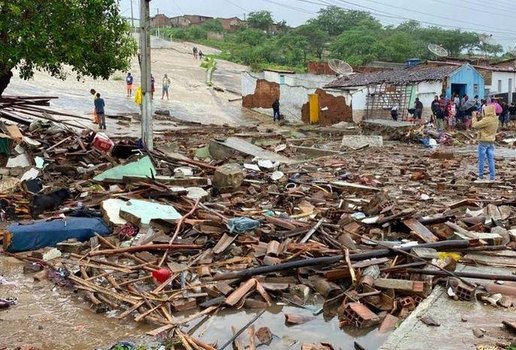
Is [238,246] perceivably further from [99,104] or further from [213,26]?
[213,26]

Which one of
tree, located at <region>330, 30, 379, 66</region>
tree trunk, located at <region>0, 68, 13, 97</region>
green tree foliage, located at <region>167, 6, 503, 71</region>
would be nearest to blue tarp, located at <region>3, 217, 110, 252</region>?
tree trunk, located at <region>0, 68, 13, 97</region>

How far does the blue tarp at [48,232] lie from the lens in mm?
7695

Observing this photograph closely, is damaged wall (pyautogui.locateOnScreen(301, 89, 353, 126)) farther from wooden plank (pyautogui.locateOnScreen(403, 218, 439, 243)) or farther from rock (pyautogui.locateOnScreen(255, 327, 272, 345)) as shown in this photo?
rock (pyautogui.locateOnScreen(255, 327, 272, 345))

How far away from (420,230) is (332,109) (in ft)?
81.7

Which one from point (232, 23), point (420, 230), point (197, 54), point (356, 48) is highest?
point (232, 23)

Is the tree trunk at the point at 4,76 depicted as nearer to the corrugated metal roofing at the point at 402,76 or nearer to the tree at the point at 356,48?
the corrugated metal roofing at the point at 402,76

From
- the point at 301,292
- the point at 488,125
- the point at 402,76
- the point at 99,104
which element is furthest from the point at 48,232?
the point at 402,76

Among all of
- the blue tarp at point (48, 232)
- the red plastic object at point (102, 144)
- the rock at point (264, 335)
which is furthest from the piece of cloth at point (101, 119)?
the rock at point (264, 335)

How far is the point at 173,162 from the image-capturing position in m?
13.0

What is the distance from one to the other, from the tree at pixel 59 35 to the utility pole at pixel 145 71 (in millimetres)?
688

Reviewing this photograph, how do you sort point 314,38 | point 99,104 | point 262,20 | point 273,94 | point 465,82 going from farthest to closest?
point 262,20
point 314,38
point 465,82
point 273,94
point 99,104

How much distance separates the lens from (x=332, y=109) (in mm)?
31812

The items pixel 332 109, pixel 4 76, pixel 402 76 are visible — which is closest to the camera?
pixel 4 76

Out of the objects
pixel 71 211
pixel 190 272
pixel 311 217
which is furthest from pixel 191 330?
pixel 71 211
